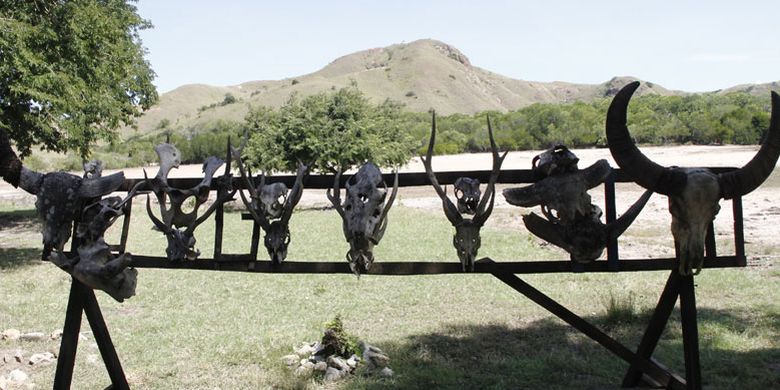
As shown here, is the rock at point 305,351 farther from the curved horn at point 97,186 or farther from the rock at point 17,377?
the curved horn at point 97,186

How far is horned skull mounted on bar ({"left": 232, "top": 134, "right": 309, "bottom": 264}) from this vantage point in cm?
389

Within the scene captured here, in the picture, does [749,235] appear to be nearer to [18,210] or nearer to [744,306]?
[744,306]

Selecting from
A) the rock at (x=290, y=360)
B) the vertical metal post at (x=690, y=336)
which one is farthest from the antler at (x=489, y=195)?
the rock at (x=290, y=360)

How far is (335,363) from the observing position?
5777mm

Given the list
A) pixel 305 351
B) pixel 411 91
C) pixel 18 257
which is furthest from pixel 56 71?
pixel 411 91

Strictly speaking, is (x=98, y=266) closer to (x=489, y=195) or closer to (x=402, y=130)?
(x=489, y=195)

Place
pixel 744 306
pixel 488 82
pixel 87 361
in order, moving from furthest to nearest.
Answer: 1. pixel 488 82
2. pixel 744 306
3. pixel 87 361

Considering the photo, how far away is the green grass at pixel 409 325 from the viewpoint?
5711 mm

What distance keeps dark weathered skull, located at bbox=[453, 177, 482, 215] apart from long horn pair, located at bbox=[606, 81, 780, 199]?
81cm

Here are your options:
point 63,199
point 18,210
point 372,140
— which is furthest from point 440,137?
point 63,199

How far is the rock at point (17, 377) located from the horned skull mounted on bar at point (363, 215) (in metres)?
3.99

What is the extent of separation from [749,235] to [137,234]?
1604 cm

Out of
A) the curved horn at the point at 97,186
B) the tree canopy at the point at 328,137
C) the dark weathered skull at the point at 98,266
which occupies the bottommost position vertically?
the dark weathered skull at the point at 98,266

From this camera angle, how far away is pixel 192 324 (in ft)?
26.0
